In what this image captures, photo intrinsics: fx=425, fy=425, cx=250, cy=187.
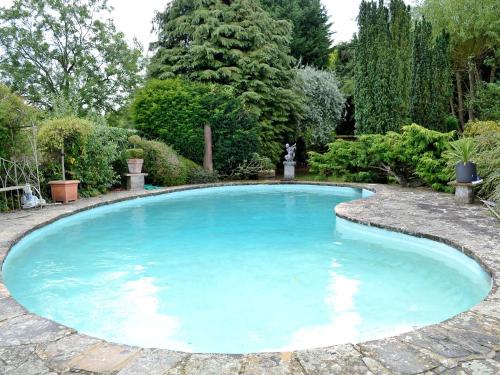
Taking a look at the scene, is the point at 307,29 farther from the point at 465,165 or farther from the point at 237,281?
the point at 237,281

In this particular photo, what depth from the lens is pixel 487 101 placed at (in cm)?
1531

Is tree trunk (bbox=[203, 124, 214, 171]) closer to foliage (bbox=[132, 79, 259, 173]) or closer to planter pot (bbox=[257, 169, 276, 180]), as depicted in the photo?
foliage (bbox=[132, 79, 259, 173])

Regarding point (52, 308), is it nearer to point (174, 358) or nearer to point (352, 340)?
point (174, 358)

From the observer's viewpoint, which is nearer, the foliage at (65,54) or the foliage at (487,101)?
the foliage at (487,101)

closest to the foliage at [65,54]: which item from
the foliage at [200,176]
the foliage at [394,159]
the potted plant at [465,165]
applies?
the foliage at [200,176]

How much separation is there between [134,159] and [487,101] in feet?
41.0

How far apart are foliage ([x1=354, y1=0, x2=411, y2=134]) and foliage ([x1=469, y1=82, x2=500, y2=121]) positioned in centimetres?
361

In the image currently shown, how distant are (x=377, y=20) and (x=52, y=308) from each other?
12485 millimetres

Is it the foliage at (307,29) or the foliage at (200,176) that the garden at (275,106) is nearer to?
the foliage at (200,176)

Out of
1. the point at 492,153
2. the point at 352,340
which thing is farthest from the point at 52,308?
the point at 492,153

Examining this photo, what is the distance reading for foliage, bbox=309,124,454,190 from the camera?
10.3 m

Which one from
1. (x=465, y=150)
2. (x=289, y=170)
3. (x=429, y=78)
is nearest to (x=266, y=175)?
(x=289, y=170)

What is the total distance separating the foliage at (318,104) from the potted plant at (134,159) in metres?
6.92

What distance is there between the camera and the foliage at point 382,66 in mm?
12938
